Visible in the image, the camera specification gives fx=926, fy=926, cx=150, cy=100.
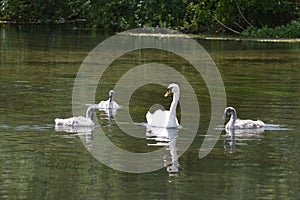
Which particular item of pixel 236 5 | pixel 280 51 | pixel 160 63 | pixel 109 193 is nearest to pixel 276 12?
pixel 236 5

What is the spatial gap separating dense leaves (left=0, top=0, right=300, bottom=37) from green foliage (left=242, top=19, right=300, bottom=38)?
0.16 metres

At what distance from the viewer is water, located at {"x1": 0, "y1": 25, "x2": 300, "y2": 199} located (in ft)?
35.7

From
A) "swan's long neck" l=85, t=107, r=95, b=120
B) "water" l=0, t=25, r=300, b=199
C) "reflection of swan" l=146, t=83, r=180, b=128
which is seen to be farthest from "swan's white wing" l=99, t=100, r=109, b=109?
"reflection of swan" l=146, t=83, r=180, b=128

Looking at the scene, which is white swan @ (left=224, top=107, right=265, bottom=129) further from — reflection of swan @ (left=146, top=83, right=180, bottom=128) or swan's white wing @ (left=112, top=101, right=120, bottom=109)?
swan's white wing @ (left=112, top=101, right=120, bottom=109)

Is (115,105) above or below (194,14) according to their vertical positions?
below

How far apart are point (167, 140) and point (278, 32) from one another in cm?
2949

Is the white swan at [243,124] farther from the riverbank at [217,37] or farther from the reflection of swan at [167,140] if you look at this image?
the riverbank at [217,37]

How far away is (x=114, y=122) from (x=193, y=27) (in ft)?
102

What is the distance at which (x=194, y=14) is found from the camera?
46.6m

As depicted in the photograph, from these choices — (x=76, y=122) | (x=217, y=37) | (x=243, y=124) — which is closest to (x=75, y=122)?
(x=76, y=122)

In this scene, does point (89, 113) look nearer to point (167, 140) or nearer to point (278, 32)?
point (167, 140)

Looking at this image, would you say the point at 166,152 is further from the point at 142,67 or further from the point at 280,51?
the point at 280,51

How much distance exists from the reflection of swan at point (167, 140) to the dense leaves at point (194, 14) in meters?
28.9

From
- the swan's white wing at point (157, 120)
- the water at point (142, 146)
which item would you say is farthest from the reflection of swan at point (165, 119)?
the water at point (142, 146)
